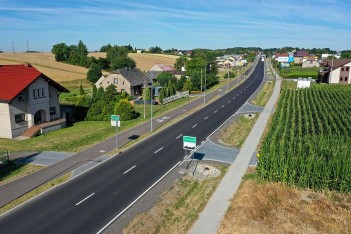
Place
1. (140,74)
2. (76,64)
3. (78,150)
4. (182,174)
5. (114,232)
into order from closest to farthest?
1. (114,232)
2. (182,174)
3. (78,150)
4. (140,74)
5. (76,64)

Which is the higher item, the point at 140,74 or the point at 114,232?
the point at 140,74

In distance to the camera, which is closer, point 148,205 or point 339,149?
point 148,205

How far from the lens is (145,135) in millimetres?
37219

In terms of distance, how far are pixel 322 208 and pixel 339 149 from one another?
25.2ft

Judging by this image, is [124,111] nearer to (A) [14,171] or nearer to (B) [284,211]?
(A) [14,171]

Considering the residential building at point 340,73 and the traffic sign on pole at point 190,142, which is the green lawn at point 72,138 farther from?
the residential building at point 340,73

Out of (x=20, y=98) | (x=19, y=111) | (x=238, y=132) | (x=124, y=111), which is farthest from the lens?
(x=124, y=111)

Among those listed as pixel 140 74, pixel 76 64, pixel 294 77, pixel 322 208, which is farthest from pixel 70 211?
pixel 76 64

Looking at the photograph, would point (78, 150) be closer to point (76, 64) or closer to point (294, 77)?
point (294, 77)

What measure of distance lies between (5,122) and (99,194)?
71.6 feet

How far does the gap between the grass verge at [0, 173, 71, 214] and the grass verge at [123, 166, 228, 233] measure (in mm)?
8182

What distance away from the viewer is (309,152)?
1003 inches

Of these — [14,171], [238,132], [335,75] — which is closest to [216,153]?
[238,132]

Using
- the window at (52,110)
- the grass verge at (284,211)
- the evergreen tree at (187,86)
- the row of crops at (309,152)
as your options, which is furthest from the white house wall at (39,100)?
the evergreen tree at (187,86)
